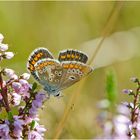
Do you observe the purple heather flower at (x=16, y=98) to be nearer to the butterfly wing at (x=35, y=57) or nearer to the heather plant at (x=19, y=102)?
the heather plant at (x=19, y=102)

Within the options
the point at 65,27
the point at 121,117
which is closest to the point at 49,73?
the point at 121,117

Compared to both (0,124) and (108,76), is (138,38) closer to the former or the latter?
(108,76)

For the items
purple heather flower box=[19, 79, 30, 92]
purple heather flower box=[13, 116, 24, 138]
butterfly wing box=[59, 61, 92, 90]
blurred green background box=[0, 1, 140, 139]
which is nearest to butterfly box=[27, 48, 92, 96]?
butterfly wing box=[59, 61, 92, 90]

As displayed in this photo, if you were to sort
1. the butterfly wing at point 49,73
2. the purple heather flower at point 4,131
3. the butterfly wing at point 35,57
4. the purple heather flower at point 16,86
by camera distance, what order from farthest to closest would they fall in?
the butterfly wing at point 49,73 → the butterfly wing at point 35,57 → the purple heather flower at point 16,86 → the purple heather flower at point 4,131

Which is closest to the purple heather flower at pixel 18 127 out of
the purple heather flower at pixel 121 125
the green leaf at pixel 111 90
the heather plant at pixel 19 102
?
the heather plant at pixel 19 102

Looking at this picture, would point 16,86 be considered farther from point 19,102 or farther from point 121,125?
point 121,125

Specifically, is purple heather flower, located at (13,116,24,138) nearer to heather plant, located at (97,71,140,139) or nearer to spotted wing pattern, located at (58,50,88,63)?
heather plant, located at (97,71,140,139)

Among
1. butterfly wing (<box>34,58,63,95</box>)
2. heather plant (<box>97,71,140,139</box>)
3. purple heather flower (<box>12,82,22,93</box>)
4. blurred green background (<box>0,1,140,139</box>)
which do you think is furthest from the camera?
blurred green background (<box>0,1,140,139</box>)
